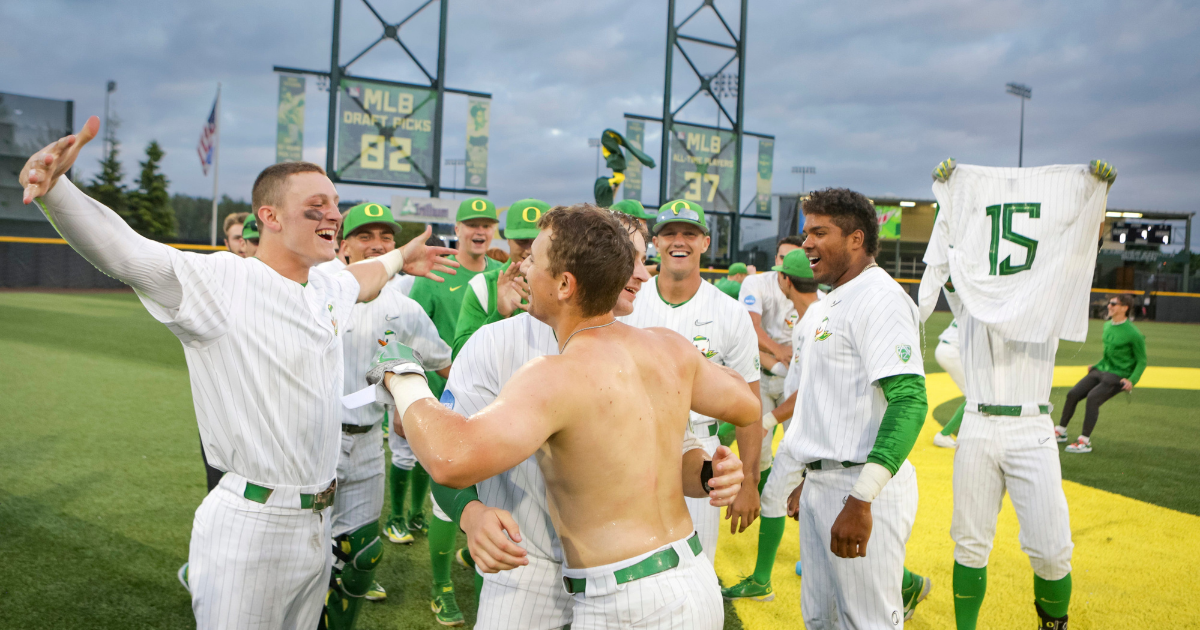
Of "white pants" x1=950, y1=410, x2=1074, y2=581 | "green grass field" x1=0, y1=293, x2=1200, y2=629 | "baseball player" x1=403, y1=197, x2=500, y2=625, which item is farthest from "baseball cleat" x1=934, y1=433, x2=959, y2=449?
"baseball player" x1=403, y1=197, x2=500, y2=625

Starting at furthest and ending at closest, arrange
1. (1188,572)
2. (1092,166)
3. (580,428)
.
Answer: (1188,572) → (1092,166) → (580,428)

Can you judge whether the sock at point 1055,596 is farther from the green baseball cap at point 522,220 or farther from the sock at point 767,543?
the green baseball cap at point 522,220

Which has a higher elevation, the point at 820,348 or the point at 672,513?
the point at 820,348

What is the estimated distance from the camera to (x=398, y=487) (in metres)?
5.33

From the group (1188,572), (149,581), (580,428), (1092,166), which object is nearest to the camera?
(580,428)

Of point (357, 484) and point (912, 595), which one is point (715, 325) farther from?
point (357, 484)

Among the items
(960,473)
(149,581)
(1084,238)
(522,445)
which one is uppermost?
(1084,238)

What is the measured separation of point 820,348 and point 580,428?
186 cm

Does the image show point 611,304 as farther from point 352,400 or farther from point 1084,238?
point 1084,238

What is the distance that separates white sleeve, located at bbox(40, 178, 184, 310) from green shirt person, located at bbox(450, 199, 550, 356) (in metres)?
1.85

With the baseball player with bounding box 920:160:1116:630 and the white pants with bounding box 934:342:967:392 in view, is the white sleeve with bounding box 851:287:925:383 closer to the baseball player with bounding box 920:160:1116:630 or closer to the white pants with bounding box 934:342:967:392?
the baseball player with bounding box 920:160:1116:630

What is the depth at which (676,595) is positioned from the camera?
185cm

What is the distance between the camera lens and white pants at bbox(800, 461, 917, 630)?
2922 mm

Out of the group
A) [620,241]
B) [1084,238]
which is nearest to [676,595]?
[620,241]
